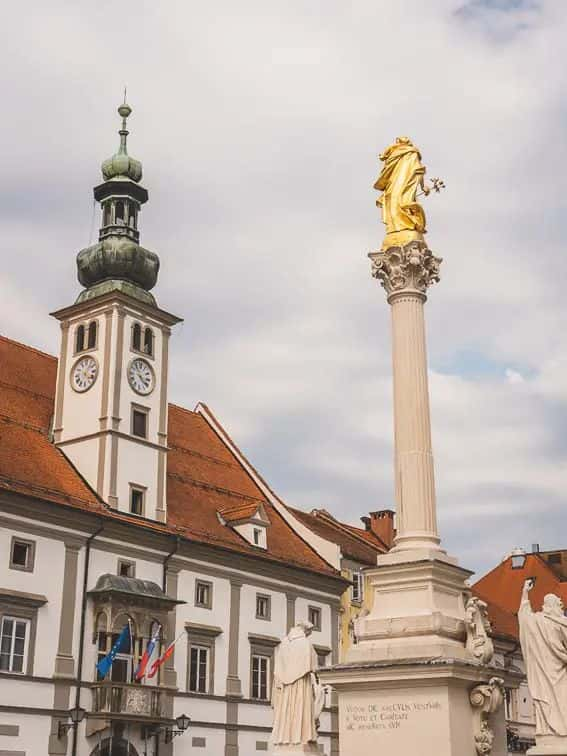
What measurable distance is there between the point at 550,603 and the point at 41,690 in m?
19.0

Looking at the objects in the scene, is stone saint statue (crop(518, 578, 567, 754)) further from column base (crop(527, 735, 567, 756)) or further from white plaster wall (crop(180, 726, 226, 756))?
white plaster wall (crop(180, 726, 226, 756))

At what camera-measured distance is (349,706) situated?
13266 millimetres

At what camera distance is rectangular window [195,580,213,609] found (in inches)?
1335

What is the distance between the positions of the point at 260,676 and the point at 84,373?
38.9 feet

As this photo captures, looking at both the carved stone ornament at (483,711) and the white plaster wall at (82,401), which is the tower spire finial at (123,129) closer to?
the white plaster wall at (82,401)

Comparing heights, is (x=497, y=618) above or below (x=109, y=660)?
above

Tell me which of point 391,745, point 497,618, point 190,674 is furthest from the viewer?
point 497,618

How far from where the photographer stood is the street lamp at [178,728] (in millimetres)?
30859

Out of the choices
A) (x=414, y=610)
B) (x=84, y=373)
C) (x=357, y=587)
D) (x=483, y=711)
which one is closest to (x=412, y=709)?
(x=483, y=711)

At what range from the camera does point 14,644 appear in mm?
27859

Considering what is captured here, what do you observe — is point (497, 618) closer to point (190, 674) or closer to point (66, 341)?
point (190, 674)

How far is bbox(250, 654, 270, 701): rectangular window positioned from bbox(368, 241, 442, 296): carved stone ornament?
22.6 meters

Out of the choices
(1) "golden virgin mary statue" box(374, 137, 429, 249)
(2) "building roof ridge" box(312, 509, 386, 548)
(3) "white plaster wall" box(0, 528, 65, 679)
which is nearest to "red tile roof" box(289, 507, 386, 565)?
(2) "building roof ridge" box(312, 509, 386, 548)

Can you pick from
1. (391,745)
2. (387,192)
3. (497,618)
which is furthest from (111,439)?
(497,618)
